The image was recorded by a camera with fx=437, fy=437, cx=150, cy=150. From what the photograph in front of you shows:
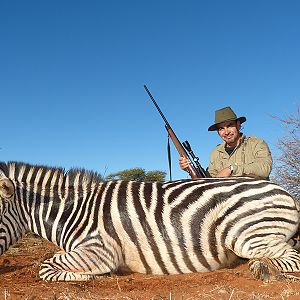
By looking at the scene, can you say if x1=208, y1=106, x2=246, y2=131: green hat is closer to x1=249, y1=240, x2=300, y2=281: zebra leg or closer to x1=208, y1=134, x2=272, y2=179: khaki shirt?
x1=208, y1=134, x2=272, y2=179: khaki shirt

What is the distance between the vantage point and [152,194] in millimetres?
4309

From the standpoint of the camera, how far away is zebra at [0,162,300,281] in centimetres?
400

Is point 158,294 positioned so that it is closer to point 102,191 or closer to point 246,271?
point 246,271

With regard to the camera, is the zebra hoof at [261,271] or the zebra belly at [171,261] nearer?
the zebra hoof at [261,271]

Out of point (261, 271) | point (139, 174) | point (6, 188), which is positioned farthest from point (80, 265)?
point (139, 174)

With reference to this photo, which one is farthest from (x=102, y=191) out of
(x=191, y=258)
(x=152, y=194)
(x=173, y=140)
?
(x=173, y=140)

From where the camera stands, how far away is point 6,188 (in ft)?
13.6

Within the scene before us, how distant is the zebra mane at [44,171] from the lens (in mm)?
4551

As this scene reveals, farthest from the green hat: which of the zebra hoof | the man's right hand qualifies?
the zebra hoof

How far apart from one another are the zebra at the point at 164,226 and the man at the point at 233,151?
1.20 m

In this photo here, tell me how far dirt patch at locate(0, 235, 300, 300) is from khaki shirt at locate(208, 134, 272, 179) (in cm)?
141

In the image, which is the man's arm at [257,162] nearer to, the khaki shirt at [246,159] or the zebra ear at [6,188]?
the khaki shirt at [246,159]

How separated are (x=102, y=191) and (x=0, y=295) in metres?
1.60

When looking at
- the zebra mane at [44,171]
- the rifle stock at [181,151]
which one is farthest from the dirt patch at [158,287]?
the rifle stock at [181,151]
